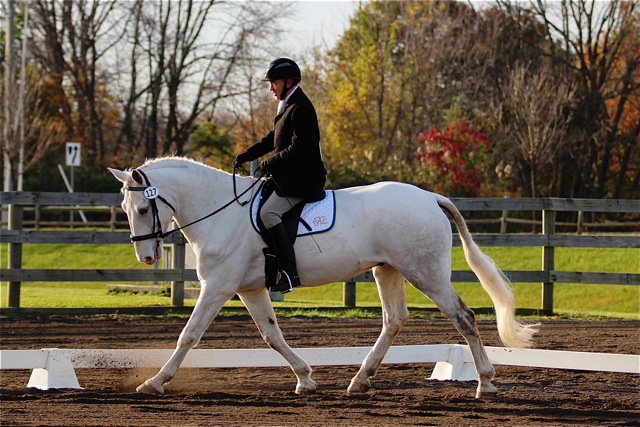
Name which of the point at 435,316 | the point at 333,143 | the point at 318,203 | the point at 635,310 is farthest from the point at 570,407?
the point at 333,143

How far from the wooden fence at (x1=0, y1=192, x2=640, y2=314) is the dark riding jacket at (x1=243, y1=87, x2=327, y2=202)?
6098mm

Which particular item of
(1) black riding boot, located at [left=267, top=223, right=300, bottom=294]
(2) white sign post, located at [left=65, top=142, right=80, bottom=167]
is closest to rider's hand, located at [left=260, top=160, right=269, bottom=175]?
(1) black riding boot, located at [left=267, top=223, right=300, bottom=294]

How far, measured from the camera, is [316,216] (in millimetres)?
7445

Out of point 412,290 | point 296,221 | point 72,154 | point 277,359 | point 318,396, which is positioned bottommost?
point 412,290

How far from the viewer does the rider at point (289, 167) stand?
7.34 metres

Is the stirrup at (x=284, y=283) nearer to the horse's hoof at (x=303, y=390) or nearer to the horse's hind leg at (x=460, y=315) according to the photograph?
the horse's hoof at (x=303, y=390)

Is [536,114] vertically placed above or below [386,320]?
above

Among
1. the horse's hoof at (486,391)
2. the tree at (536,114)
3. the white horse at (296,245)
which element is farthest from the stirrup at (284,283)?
the tree at (536,114)

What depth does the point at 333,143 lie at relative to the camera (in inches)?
1425

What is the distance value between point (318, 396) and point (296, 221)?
133cm

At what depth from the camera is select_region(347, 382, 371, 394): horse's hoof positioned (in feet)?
24.5

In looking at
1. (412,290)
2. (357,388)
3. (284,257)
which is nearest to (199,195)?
(284,257)

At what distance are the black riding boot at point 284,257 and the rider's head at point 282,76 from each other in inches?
43.0

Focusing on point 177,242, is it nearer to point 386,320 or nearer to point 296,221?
point 386,320
